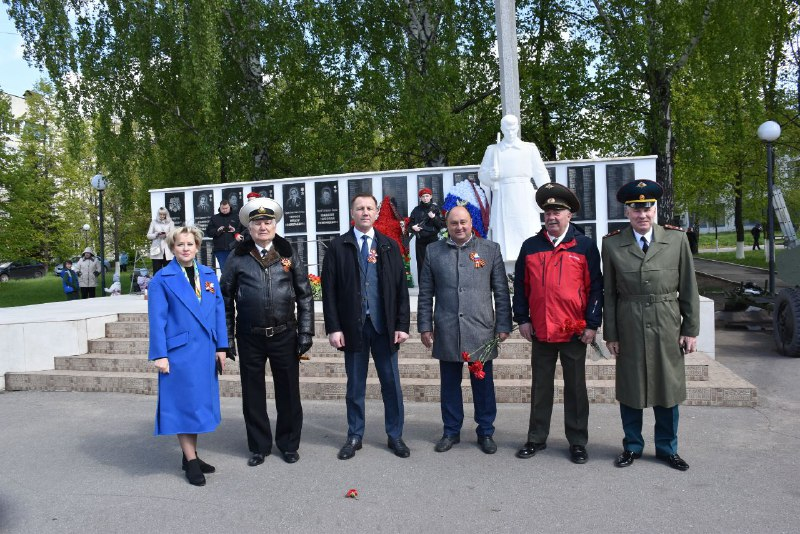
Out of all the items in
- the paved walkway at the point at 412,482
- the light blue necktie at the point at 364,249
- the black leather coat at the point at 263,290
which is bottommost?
the paved walkway at the point at 412,482

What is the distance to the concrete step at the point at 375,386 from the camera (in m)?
6.33

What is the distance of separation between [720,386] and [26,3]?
18672 millimetres

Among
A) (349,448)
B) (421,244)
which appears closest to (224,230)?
(421,244)

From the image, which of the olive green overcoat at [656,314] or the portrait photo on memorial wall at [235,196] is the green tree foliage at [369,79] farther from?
the olive green overcoat at [656,314]

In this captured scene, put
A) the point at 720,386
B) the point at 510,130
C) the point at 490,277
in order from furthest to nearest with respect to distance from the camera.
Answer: the point at 510,130 < the point at 720,386 < the point at 490,277

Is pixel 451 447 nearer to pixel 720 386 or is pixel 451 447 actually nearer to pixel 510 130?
pixel 720 386

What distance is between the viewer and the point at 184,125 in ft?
63.0

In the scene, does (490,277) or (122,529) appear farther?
(490,277)

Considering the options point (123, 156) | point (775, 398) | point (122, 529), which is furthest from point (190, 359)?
point (123, 156)

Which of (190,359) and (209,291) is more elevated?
(209,291)

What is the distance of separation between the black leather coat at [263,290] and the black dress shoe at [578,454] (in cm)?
215

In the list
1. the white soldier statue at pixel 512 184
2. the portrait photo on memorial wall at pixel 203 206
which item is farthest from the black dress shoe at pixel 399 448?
the portrait photo on memorial wall at pixel 203 206

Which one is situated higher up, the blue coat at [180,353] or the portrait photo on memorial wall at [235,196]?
the portrait photo on memorial wall at [235,196]

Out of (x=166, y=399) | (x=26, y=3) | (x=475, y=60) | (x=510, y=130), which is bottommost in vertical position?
(x=166, y=399)
